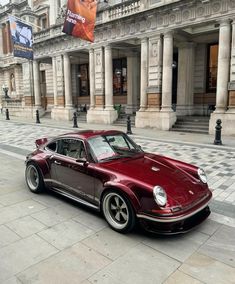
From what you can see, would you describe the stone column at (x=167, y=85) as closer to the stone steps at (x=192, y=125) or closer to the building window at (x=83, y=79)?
the stone steps at (x=192, y=125)

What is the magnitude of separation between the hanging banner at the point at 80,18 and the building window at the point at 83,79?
11.4 m

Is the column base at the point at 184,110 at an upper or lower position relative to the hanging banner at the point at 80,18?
lower

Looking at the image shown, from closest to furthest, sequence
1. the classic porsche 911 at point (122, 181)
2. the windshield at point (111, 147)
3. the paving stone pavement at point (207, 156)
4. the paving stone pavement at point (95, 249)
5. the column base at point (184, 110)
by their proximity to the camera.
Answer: the paving stone pavement at point (95, 249) → the classic porsche 911 at point (122, 181) → the windshield at point (111, 147) → the paving stone pavement at point (207, 156) → the column base at point (184, 110)

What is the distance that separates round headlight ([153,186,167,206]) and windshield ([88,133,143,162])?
1177mm

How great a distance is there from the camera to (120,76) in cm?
2202

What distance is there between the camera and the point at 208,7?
12.3 meters

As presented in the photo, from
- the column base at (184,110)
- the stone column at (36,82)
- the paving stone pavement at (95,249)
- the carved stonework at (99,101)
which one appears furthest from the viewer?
the stone column at (36,82)

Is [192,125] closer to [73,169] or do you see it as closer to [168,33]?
[168,33]

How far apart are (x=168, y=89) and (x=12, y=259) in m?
12.7

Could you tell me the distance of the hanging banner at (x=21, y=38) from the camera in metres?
16.8

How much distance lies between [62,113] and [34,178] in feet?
53.7

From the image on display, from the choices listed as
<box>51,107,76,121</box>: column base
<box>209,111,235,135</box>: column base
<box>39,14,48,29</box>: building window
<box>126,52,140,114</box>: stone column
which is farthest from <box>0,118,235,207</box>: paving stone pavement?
<box>39,14,48,29</box>: building window

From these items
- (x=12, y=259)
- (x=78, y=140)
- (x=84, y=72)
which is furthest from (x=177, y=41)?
(x=12, y=259)

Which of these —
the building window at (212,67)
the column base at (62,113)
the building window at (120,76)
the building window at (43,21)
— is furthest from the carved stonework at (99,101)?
the building window at (43,21)
